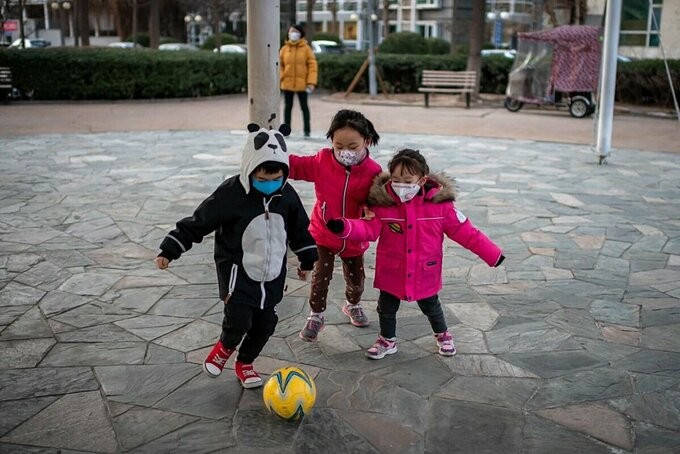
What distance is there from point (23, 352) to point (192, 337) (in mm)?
863

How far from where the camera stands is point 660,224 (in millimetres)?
6691

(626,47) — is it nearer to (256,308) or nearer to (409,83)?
(409,83)

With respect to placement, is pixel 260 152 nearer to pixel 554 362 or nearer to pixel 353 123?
pixel 353 123

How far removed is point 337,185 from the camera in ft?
12.7

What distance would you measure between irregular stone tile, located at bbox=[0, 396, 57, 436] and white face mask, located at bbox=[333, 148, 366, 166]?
1.77 metres

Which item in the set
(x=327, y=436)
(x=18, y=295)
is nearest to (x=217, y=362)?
(x=327, y=436)

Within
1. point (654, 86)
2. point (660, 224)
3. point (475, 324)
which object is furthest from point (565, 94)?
point (475, 324)

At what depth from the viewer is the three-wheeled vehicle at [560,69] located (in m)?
16.0

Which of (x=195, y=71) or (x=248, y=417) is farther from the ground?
(x=195, y=71)

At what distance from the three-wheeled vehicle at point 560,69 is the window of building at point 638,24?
14.1 metres

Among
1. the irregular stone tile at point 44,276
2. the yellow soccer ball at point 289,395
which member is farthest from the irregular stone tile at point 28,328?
the yellow soccer ball at point 289,395

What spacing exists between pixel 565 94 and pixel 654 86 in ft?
8.04

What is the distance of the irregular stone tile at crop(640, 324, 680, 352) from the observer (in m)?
4.02

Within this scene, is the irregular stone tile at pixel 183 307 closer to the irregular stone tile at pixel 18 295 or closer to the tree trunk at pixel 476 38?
the irregular stone tile at pixel 18 295
